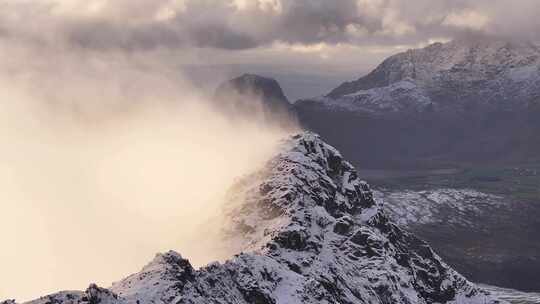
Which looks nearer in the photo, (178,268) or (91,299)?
(91,299)

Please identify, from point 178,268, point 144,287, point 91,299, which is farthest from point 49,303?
point 178,268

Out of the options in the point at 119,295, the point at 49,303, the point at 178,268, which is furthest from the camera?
the point at 178,268

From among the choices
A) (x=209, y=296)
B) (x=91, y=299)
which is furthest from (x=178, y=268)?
(x=91, y=299)

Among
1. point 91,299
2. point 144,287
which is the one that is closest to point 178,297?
point 144,287

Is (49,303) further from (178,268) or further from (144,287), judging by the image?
(178,268)

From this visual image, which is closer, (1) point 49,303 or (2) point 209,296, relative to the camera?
(1) point 49,303

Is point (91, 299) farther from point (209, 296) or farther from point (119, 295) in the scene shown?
point (209, 296)

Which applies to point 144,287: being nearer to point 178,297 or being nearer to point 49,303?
point 178,297

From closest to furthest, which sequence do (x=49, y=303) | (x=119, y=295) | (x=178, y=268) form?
(x=49, y=303) < (x=119, y=295) < (x=178, y=268)
